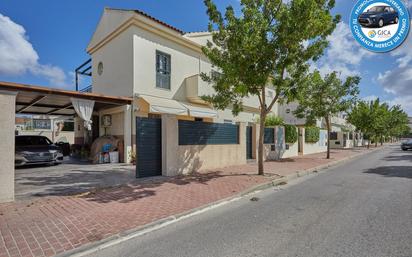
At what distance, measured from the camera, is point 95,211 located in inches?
210

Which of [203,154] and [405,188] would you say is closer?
[405,188]

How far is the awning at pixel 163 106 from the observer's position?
41.4ft

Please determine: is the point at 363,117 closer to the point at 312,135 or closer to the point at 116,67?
the point at 312,135

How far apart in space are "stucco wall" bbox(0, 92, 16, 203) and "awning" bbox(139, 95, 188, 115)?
6967 mm

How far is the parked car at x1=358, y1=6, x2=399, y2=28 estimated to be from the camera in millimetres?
9812

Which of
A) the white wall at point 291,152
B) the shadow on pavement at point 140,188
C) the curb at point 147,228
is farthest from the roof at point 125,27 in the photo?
the curb at point 147,228

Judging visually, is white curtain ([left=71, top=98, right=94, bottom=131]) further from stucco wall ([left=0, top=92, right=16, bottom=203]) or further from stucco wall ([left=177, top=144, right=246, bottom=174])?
stucco wall ([left=0, top=92, right=16, bottom=203])

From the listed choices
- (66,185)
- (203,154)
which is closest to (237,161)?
(203,154)

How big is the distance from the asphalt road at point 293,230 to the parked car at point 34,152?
32.1 ft

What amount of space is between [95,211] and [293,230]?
4.06 metres

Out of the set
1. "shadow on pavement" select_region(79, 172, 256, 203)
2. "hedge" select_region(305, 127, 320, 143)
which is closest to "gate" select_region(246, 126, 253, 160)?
"shadow on pavement" select_region(79, 172, 256, 203)

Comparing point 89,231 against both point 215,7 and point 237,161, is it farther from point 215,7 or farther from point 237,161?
point 237,161

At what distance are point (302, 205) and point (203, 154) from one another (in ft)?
17.9

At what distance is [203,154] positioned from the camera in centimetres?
1084
